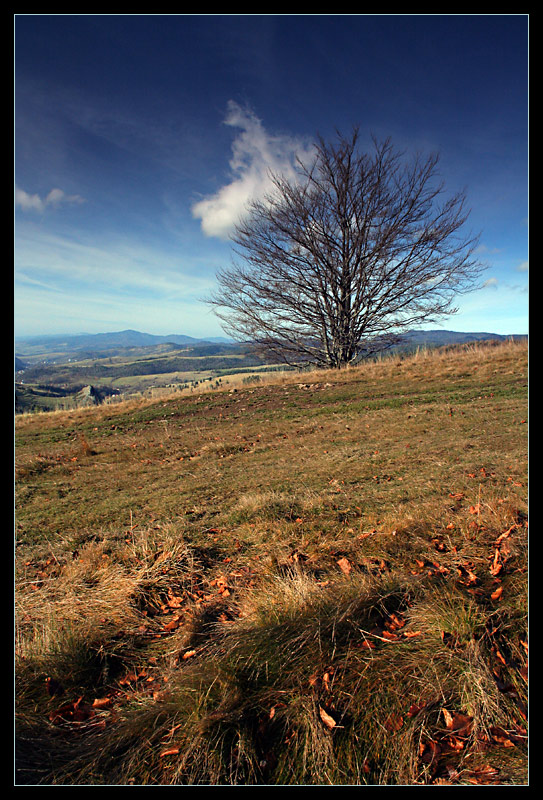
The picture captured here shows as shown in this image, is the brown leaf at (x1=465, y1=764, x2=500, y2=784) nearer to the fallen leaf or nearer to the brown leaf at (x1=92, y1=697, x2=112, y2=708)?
the fallen leaf

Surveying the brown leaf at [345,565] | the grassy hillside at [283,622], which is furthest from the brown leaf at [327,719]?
the brown leaf at [345,565]

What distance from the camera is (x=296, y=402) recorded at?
1266 centimetres

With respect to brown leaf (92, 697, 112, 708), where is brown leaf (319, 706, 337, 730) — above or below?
above

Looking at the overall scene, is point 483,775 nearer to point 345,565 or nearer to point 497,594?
point 497,594

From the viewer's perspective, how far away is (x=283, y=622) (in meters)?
2.36

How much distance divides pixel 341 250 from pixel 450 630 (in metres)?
18.3

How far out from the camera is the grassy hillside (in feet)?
5.26

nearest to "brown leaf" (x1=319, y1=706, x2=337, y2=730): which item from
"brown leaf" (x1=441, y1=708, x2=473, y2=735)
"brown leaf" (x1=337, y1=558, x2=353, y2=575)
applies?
"brown leaf" (x1=441, y1=708, x2=473, y2=735)

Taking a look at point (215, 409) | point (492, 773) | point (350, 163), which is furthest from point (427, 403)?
point (350, 163)

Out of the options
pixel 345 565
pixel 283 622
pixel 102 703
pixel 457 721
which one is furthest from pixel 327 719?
pixel 345 565

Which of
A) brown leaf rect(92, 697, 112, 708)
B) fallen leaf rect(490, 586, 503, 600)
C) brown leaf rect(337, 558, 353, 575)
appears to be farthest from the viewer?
brown leaf rect(337, 558, 353, 575)
